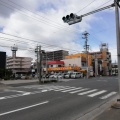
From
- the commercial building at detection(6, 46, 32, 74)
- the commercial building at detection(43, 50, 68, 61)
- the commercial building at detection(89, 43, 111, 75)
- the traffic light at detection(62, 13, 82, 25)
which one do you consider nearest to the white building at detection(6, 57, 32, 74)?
the commercial building at detection(6, 46, 32, 74)

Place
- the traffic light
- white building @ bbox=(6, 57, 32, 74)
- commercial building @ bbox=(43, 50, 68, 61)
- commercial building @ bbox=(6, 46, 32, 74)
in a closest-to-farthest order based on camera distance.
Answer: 1. the traffic light
2. commercial building @ bbox=(43, 50, 68, 61)
3. commercial building @ bbox=(6, 46, 32, 74)
4. white building @ bbox=(6, 57, 32, 74)

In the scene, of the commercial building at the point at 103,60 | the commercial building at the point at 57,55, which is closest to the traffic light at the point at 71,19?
the commercial building at the point at 103,60

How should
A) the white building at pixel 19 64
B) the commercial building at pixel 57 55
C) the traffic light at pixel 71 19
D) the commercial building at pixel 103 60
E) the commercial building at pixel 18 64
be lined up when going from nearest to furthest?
the traffic light at pixel 71 19
the commercial building at pixel 103 60
the commercial building at pixel 57 55
the commercial building at pixel 18 64
the white building at pixel 19 64

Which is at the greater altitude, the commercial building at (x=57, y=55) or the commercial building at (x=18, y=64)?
the commercial building at (x=57, y=55)

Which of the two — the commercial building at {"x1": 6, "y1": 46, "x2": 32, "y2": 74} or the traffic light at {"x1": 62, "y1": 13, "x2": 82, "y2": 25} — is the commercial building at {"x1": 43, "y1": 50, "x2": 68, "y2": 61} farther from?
the traffic light at {"x1": 62, "y1": 13, "x2": 82, "y2": 25}

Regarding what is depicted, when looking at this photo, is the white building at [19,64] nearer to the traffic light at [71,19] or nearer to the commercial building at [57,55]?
the commercial building at [57,55]

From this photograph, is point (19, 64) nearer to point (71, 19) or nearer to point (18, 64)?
point (18, 64)

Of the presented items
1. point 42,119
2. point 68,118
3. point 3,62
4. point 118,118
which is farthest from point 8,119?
point 3,62

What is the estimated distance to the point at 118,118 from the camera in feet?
25.8

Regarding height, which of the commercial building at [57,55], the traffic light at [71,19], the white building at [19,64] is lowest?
Result: the traffic light at [71,19]

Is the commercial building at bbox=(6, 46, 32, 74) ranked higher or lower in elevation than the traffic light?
higher

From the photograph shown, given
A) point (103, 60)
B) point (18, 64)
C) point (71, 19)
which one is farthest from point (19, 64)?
point (71, 19)

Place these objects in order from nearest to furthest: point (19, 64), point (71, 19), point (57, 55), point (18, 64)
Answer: point (71, 19) → point (57, 55) → point (18, 64) → point (19, 64)

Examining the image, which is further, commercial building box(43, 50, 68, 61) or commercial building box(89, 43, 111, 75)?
commercial building box(43, 50, 68, 61)
